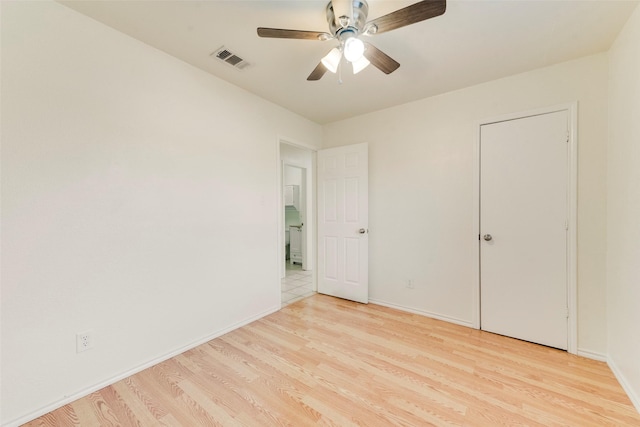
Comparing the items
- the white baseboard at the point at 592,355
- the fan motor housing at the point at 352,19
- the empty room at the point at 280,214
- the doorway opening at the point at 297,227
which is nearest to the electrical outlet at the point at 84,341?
the empty room at the point at 280,214

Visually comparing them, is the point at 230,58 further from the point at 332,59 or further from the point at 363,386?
the point at 363,386

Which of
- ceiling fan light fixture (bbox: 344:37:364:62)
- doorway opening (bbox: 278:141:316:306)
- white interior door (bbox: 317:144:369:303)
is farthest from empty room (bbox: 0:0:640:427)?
doorway opening (bbox: 278:141:316:306)

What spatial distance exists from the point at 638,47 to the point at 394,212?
2.12m

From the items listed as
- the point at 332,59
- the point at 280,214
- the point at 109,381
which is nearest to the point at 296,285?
the point at 280,214

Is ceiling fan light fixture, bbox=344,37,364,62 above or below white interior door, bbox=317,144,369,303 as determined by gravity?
above

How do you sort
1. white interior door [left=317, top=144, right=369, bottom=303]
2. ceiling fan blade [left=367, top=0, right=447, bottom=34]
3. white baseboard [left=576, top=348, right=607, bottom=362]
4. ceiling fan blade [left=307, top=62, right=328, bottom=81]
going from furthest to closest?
white interior door [left=317, top=144, right=369, bottom=303] → white baseboard [left=576, top=348, right=607, bottom=362] → ceiling fan blade [left=307, top=62, right=328, bottom=81] → ceiling fan blade [left=367, top=0, right=447, bottom=34]

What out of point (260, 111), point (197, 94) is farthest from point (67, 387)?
point (260, 111)

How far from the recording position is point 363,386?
1.72 m

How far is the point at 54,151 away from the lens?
1540mm

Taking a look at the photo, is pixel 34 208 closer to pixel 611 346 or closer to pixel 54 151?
pixel 54 151

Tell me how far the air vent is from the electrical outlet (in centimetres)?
222

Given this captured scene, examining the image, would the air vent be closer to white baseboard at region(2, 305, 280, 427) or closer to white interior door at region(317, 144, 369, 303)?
white interior door at region(317, 144, 369, 303)

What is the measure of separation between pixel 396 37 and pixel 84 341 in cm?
298

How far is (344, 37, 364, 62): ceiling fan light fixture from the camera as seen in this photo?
1.49 m
